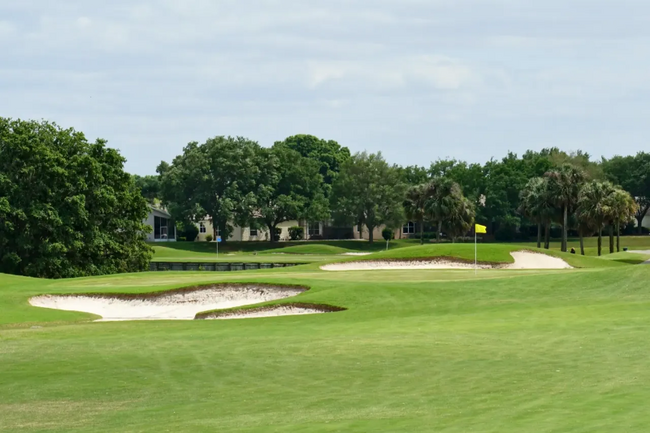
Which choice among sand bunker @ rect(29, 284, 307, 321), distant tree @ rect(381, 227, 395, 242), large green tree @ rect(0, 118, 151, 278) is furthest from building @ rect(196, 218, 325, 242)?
sand bunker @ rect(29, 284, 307, 321)

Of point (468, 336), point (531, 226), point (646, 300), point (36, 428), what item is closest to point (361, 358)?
point (468, 336)

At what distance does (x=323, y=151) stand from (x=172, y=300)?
139 m

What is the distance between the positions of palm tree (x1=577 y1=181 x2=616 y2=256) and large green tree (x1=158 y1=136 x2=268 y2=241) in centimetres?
4275

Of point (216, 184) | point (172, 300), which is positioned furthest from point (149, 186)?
point (172, 300)

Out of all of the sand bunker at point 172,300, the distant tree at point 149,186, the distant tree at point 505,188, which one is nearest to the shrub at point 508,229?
the distant tree at point 505,188

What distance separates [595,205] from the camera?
323 ft

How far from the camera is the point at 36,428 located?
15.0m

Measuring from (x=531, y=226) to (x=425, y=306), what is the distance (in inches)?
4449

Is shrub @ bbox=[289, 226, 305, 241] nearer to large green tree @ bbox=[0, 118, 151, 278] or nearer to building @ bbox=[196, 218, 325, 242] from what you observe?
building @ bbox=[196, 218, 325, 242]

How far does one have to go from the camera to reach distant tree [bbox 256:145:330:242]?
123m

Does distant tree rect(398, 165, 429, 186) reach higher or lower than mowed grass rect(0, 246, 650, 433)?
higher

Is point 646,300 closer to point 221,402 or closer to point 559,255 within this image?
point 221,402

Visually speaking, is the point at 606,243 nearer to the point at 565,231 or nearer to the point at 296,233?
the point at 565,231

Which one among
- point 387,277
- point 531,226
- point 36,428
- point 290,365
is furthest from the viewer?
point 531,226
